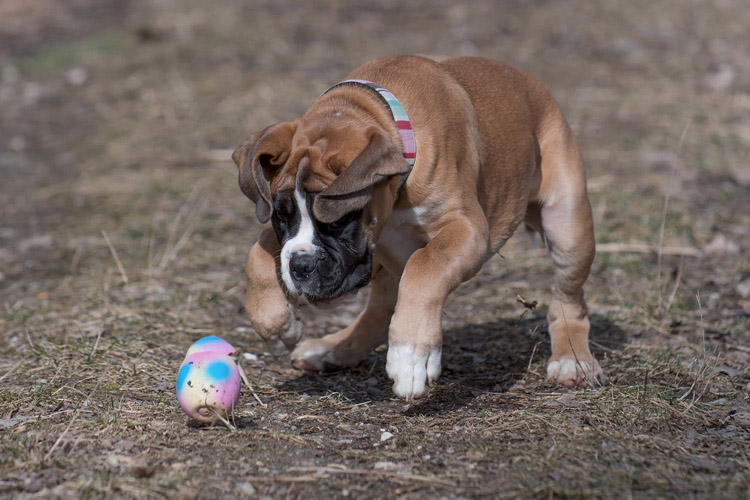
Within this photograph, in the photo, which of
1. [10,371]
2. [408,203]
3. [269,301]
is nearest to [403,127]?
[408,203]

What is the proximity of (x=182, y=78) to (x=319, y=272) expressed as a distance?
8.56 m

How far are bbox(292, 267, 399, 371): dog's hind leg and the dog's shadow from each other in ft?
0.24

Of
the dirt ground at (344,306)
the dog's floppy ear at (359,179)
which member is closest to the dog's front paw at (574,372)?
the dirt ground at (344,306)

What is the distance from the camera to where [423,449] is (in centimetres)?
348

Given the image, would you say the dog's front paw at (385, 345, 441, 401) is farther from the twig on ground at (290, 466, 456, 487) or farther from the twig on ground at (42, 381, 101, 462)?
the twig on ground at (42, 381, 101, 462)

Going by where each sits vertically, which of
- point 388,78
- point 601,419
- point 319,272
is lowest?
point 601,419

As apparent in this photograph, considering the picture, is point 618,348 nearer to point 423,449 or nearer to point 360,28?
point 423,449

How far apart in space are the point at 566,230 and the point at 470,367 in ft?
3.17

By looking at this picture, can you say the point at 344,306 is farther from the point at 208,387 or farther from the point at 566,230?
the point at 208,387

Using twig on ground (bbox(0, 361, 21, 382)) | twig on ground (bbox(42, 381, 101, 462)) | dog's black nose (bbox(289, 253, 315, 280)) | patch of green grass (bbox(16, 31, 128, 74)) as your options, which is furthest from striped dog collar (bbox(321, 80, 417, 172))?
patch of green grass (bbox(16, 31, 128, 74))

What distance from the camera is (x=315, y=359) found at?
15.9 ft

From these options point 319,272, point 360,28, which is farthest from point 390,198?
point 360,28

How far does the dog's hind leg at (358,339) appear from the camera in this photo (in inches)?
191

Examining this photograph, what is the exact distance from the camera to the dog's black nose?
361 centimetres
